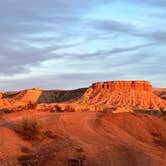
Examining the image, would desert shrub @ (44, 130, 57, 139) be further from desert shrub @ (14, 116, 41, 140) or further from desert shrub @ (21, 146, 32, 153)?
desert shrub @ (21, 146, 32, 153)

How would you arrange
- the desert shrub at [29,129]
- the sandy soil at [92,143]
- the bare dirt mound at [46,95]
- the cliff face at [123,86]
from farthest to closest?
the bare dirt mound at [46,95] → the cliff face at [123,86] → the desert shrub at [29,129] → the sandy soil at [92,143]

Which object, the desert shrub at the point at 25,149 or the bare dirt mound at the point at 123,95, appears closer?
the desert shrub at the point at 25,149

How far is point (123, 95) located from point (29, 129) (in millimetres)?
82884

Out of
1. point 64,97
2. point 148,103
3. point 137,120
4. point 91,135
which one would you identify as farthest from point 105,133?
point 64,97

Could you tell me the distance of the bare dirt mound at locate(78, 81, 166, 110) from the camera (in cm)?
9638

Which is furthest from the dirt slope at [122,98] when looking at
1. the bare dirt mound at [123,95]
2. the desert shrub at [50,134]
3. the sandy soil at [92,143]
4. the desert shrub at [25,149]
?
the desert shrub at [25,149]

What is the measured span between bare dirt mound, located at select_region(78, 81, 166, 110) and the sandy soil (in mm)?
67544

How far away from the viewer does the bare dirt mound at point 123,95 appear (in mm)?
96375

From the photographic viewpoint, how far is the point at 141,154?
17.8m

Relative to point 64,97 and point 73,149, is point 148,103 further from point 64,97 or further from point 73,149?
point 73,149

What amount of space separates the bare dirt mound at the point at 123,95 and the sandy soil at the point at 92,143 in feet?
222

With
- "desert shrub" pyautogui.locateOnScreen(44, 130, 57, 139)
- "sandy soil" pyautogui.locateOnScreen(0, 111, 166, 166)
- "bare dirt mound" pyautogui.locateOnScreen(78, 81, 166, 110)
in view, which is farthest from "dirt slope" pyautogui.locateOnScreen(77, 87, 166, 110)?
"desert shrub" pyautogui.locateOnScreen(44, 130, 57, 139)

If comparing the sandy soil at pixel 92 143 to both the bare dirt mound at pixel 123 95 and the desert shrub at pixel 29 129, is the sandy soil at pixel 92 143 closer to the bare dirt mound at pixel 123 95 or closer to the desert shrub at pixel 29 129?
the desert shrub at pixel 29 129

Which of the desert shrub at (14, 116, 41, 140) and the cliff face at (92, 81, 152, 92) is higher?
the cliff face at (92, 81, 152, 92)
